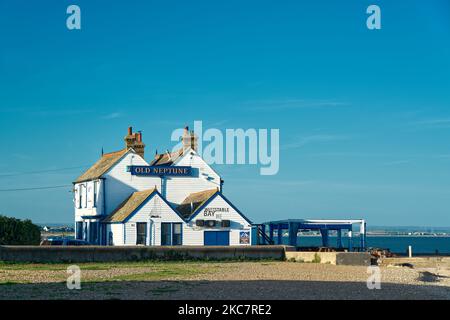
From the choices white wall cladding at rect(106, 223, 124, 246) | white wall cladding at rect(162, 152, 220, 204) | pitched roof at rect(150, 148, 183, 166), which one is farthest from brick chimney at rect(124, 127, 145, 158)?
white wall cladding at rect(106, 223, 124, 246)

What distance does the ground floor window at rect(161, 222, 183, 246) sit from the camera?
52000mm

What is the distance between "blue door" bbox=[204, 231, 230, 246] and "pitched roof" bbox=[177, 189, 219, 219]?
6.47 ft

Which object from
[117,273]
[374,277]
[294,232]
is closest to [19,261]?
[117,273]

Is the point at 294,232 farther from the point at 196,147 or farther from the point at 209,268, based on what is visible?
the point at 209,268

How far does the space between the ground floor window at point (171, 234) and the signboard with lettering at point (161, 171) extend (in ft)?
22.2

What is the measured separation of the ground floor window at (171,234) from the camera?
52.0 metres

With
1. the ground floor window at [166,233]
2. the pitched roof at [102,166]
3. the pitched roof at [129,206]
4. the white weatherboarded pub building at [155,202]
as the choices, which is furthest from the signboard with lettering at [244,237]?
the pitched roof at [102,166]

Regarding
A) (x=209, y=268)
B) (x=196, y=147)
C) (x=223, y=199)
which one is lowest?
(x=209, y=268)

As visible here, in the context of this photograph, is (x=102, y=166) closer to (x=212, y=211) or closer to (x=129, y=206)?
(x=129, y=206)

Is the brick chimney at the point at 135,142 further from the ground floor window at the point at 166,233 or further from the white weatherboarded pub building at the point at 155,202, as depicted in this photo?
the ground floor window at the point at 166,233

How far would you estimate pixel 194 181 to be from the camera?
5900 cm

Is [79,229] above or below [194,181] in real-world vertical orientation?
below
